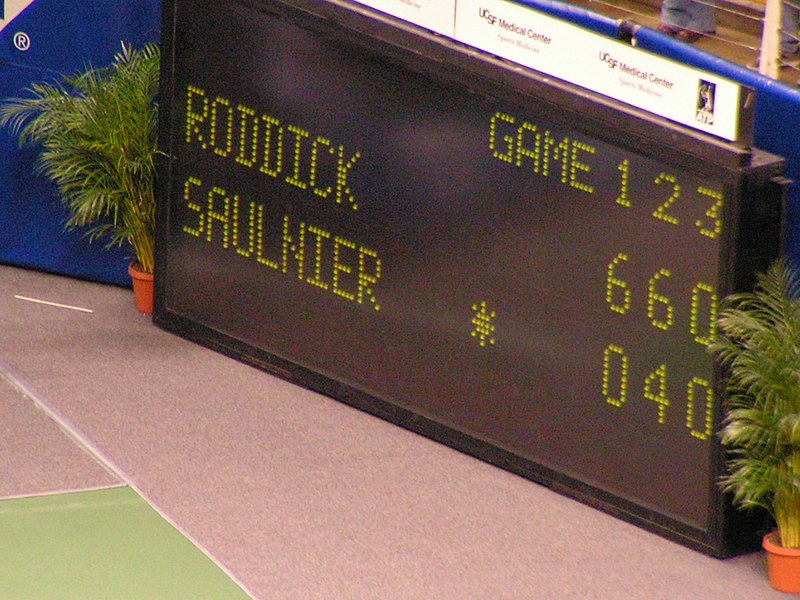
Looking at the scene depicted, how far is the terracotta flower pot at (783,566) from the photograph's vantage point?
4.82m

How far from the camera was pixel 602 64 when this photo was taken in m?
5.07

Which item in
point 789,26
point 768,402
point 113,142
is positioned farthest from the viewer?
point 113,142

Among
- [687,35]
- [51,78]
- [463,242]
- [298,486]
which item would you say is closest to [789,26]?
[687,35]

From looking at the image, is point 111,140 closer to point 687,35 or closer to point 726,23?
point 687,35

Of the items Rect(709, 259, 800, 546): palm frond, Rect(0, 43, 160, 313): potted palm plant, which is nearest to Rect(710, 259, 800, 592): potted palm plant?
Rect(709, 259, 800, 546): palm frond

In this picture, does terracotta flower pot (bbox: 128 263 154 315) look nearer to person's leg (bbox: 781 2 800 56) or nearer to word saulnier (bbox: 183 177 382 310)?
word saulnier (bbox: 183 177 382 310)

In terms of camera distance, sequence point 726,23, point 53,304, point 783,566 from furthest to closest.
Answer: point 726,23 → point 53,304 → point 783,566

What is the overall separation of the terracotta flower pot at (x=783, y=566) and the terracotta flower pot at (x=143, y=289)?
3183mm

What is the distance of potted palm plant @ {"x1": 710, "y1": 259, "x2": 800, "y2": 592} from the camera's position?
4.71 m

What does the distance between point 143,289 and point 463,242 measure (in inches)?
79.4

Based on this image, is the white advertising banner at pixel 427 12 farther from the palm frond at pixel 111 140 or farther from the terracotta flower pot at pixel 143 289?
the terracotta flower pot at pixel 143 289

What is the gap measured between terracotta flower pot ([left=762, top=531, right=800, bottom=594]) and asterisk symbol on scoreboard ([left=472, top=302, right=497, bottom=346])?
121 cm

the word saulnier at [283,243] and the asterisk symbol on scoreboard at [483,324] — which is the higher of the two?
the word saulnier at [283,243]

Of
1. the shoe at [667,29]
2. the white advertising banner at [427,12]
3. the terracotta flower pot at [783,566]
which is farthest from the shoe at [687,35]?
the terracotta flower pot at [783,566]
